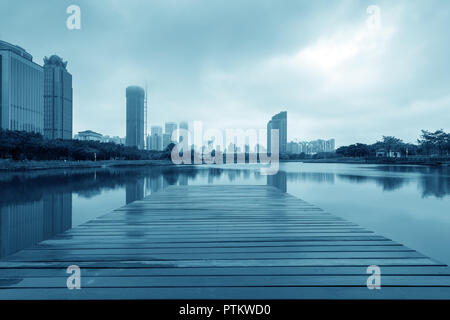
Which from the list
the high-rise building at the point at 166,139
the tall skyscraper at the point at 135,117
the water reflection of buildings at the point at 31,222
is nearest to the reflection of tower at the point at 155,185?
the water reflection of buildings at the point at 31,222

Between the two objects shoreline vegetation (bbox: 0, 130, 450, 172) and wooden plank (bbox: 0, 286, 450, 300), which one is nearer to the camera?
wooden plank (bbox: 0, 286, 450, 300)

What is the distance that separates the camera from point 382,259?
9.23ft

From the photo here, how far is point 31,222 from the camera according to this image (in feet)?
22.9

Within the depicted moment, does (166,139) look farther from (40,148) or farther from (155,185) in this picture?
(155,185)

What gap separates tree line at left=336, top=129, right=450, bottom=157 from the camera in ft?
214

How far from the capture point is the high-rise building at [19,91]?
83.8 meters

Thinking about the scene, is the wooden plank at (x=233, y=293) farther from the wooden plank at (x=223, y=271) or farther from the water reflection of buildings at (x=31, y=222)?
the water reflection of buildings at (x=31, y=222)

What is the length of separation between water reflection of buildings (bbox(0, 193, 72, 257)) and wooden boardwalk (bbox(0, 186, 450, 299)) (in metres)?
2.43

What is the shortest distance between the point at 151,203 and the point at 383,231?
20.2 ft

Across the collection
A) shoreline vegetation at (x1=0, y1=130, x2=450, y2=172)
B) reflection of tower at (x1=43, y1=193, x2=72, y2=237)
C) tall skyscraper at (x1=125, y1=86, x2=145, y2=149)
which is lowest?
reflection of tower at (x1=43, y1=193, x2=72, y2=237)

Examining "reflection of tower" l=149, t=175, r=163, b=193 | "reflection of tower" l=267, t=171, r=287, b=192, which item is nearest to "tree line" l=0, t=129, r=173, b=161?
"reflection of tower" l=149, t=175, r=163, b=193

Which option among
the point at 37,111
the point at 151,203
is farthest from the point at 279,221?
the point at 37,111

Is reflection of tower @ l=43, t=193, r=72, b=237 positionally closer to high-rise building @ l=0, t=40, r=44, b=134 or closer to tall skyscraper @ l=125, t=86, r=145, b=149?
high-rise building @ l=0, t=40, r=44, b=134
